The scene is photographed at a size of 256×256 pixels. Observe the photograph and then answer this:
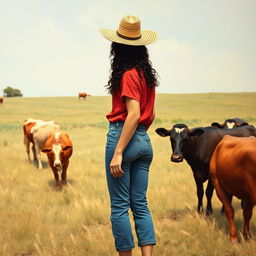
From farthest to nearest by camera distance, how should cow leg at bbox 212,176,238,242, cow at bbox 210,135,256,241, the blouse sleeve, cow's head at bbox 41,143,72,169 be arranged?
cow's head at bbox 41,143,72,169
cow leg at bbox 212,176,238,242
cow at bbox 210,135,256,241
the blouse sleeve

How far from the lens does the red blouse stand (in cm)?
338

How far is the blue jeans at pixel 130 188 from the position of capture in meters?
3.51

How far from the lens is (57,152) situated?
874 cm

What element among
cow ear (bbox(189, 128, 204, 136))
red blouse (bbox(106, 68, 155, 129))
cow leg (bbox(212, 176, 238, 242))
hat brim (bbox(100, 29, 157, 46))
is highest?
hat brim (bbox(100, 29, 157, 46))

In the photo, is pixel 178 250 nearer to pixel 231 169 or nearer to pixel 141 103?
pixel 231 169

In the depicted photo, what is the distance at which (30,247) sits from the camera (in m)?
5.16

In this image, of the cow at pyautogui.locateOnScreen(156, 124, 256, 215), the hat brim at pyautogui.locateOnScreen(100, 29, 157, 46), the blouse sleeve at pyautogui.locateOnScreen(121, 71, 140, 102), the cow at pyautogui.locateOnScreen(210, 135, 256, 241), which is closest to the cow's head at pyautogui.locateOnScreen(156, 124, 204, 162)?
the cow at pyautogui.locateOnScreen(156, 124, 256, 215)

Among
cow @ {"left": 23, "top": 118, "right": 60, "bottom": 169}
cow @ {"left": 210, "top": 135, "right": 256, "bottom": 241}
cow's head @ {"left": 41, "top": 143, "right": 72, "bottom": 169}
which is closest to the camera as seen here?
cow @ {"left": 210, "top": 135, "right": 256, "bottom": 241}

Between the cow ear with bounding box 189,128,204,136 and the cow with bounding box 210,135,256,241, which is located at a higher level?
the cow ear with bounding box 189,128,204,136

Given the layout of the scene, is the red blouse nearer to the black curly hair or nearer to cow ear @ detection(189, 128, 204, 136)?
the black curly hair

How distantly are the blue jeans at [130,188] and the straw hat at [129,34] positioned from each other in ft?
2.62

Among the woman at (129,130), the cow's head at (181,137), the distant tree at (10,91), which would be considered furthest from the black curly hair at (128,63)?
the distant tree at (10,91)

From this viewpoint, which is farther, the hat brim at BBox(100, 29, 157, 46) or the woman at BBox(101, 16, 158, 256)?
the hat brim at BBox(100, 29, 157, 46)

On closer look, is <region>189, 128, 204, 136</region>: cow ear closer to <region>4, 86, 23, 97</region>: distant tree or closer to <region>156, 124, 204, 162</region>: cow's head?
<region>156, 124, 204, 162</region>: cow's head
